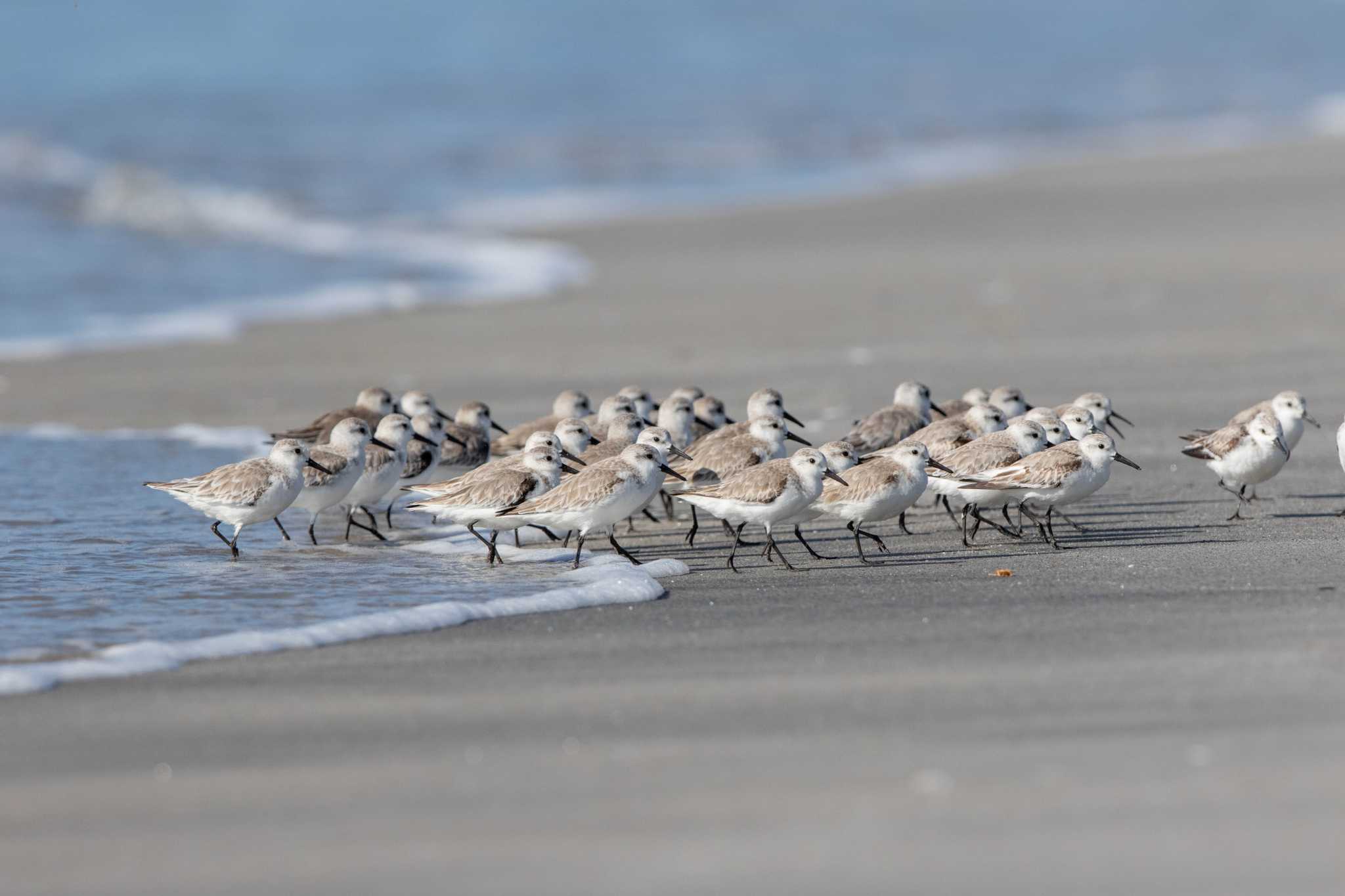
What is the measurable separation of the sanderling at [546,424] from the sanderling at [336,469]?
33.0 inches

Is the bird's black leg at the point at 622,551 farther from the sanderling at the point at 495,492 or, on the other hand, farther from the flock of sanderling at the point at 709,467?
the sanderling at the point at 495,492

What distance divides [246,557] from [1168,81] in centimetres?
3818

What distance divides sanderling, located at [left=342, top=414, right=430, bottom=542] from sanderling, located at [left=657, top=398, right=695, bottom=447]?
1286mm

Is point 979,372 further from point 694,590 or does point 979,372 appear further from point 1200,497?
point 694,590

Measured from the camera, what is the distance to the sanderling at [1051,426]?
8.45 m

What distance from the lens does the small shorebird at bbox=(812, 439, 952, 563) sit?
24.9ft

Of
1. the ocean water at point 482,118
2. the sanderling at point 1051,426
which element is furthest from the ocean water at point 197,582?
the ocean water at point 482,118

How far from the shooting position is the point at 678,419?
30.2 feet

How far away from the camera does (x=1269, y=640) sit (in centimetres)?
553

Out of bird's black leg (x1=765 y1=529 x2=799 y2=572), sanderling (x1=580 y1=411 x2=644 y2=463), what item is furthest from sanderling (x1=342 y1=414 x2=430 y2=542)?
bird's black leg (x1=765 y1=529 x2=799 y2=572)

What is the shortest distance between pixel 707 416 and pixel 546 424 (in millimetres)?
861

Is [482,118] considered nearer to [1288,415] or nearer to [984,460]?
[1288,415]

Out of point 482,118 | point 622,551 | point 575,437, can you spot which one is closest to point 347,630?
point 622,551

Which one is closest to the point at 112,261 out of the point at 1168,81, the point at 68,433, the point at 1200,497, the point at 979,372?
the point at 68,433
